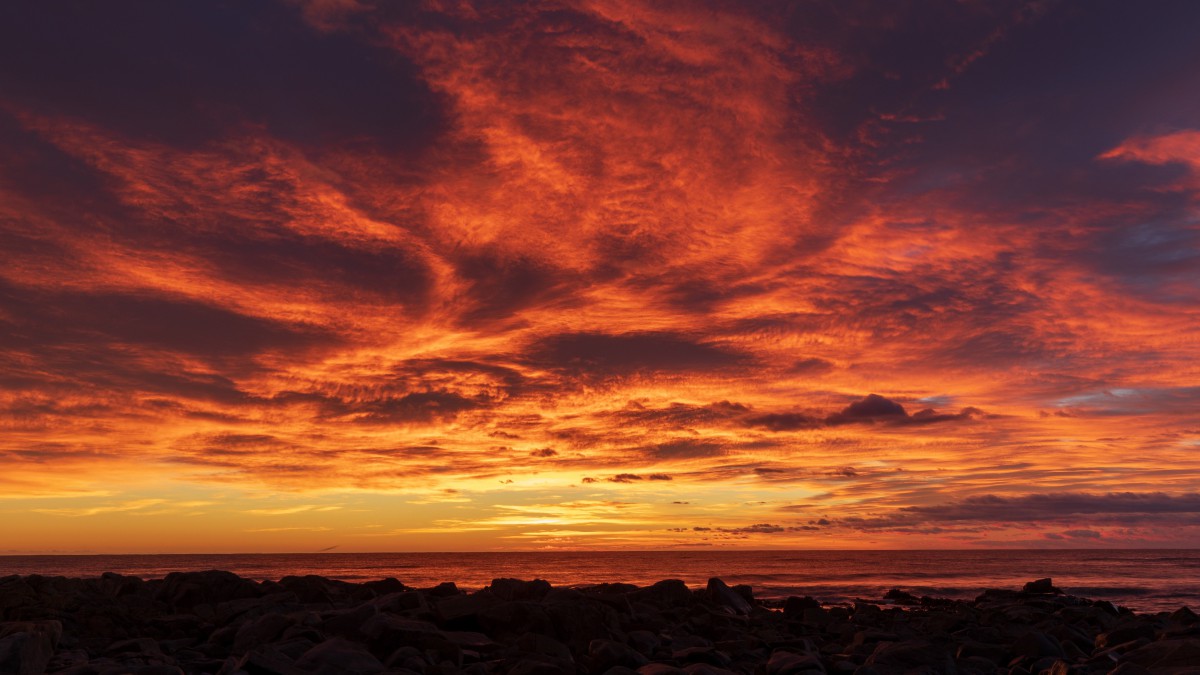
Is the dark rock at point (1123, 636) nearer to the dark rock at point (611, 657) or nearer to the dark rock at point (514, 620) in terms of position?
the dark rock at point (611, 657)

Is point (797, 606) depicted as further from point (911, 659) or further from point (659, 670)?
point (659, 670)

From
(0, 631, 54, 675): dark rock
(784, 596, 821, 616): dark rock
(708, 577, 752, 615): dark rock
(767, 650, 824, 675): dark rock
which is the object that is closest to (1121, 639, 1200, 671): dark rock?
(767, 650, 824, 675): dark rock

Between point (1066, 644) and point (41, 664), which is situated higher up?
point (41, 664)

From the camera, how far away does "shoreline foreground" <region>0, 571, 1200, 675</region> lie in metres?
12.6

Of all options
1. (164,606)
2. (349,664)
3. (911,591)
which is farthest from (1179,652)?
(911,591)

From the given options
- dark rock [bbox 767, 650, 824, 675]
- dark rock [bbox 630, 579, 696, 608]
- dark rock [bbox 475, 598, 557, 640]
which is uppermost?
dark rock [bbox 475, 598, 557, 640]

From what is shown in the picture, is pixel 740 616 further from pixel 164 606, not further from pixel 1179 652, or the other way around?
pixel 164 606

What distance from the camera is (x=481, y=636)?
15.5 meters

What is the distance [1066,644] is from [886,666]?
273 inches

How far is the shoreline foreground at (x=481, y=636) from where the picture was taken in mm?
12562

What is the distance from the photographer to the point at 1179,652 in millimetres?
15141

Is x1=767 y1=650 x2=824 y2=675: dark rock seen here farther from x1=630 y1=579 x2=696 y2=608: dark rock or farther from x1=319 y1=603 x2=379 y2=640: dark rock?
x1=630 y1=579 x2=696 y2=608: dark rock

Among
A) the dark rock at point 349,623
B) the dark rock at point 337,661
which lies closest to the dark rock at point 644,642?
the dark rock at point 349,623

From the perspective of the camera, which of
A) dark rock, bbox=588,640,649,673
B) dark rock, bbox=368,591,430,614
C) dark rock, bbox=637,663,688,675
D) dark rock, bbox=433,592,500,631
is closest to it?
dark rock, bbox=637,663,688,675
